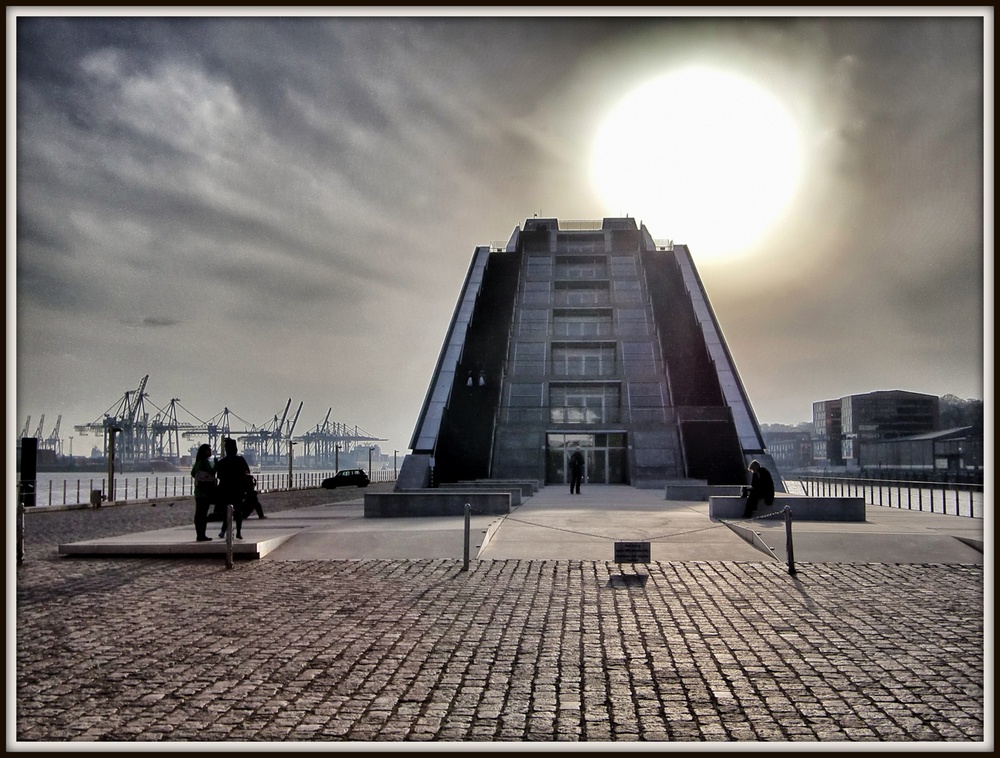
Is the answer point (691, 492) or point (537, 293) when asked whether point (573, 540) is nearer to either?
point (691, 492)

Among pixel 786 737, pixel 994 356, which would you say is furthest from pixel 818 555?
pixel 994 356

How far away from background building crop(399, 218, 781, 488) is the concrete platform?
17.7 meters

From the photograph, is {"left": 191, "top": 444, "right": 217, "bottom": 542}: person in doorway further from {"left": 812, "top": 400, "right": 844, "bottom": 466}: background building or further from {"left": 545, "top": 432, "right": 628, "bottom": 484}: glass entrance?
{"left": 812, "top": 400, "right": 844, "bottom": 466}: background building

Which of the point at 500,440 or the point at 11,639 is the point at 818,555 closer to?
the point at 11,639

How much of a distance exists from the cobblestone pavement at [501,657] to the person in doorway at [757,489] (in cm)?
577

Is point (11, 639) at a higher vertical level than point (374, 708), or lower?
higher

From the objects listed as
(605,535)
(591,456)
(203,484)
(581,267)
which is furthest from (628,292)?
(203,484)

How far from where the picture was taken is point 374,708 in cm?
565

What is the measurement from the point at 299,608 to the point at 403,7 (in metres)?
7.15

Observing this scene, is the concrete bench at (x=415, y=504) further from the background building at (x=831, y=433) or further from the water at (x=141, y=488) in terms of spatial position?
the background building at (x=831, y=433)

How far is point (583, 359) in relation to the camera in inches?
1929

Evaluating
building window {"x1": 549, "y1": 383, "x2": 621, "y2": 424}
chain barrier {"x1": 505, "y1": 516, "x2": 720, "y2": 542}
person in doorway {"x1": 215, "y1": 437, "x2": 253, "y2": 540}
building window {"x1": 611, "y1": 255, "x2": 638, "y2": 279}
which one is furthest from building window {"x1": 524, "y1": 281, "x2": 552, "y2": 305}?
person in doorway {"x1": 215, "y1": 437, "x2": 253, "y2": 540}

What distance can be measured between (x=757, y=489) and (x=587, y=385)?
27.8m

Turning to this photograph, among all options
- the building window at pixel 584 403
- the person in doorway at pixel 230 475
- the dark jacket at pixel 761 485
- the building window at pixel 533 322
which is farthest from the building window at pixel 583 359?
the person in doorway at pixel 230 475
